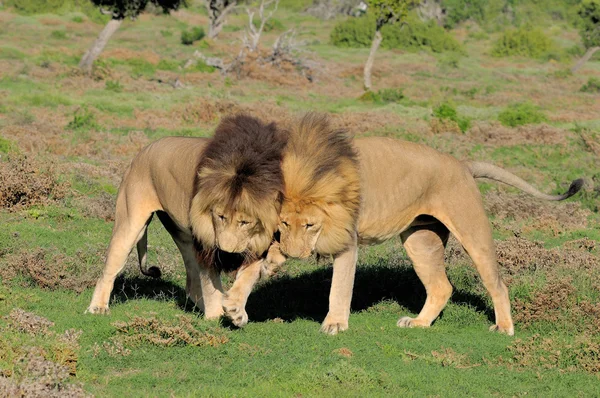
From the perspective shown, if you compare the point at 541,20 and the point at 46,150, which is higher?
the point at 46,150

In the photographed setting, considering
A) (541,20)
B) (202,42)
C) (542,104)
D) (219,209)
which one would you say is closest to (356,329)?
(219,209)

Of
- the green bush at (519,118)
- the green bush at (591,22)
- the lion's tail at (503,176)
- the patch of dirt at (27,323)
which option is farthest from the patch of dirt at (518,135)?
the green bush at (591,22)

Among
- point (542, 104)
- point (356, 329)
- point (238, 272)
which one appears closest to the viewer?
point (238, 272)

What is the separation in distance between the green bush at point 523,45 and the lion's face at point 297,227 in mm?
57649

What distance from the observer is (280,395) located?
20.6 feet

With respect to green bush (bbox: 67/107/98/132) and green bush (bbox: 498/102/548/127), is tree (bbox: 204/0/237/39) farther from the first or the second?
green bush (bbox: 67/107/98/132)

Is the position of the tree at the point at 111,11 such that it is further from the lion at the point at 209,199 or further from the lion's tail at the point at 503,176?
the lion's tail at the point at 503,176

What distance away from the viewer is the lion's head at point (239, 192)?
23.1 feet

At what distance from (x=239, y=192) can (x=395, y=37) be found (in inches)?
2158

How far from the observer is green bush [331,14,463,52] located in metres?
59.9

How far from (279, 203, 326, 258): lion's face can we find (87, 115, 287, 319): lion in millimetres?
100

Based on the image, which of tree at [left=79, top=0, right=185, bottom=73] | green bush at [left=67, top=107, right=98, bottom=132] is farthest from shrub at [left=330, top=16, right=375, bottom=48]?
green bush at [left=67, top=107, right=98, bottom=132]

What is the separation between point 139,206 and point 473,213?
3.21 meters

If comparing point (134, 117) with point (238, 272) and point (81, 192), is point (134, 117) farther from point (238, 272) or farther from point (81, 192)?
point (238, 272)
